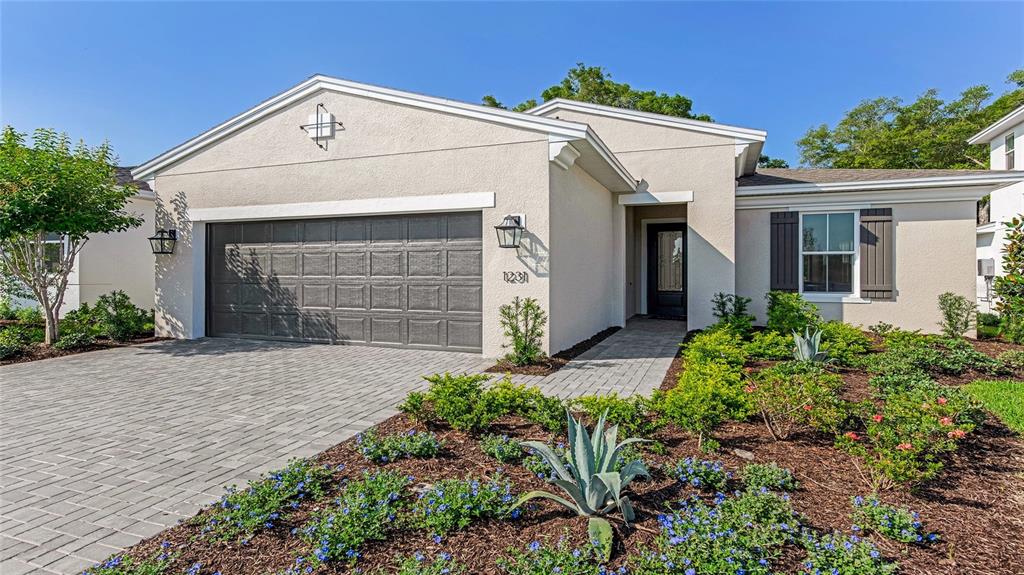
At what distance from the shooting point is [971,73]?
2494 centimetres

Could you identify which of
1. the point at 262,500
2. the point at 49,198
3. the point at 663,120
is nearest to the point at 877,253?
the point at 663,120

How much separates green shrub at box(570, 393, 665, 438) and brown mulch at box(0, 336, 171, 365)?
9031mm

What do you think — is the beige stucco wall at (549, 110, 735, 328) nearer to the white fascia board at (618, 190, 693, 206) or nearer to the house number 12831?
the white fascia board at (618, 190, 693, 206)

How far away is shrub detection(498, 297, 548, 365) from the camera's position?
7133 millimetres

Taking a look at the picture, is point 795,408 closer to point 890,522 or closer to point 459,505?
point 890,522

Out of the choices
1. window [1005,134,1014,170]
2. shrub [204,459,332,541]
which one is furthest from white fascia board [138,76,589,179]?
window [1005,134,1014,170]

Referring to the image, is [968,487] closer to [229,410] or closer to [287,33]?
[229,410]

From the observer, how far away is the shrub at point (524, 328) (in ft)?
23.4

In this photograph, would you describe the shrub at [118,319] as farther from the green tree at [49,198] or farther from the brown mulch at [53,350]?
the green tree at [49,198]

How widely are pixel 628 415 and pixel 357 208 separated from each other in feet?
20.4

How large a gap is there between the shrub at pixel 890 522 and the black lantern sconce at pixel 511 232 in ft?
17.4

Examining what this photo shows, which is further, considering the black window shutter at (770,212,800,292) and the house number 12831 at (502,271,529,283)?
the black window shutter at (770,212,800,292)

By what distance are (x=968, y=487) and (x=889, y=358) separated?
147 inches

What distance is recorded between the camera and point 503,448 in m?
3.60
